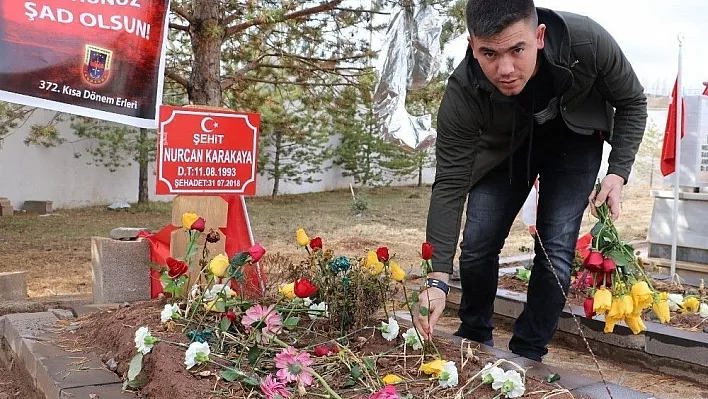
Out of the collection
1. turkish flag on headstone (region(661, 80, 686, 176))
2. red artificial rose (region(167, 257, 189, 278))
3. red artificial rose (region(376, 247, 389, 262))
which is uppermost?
turkish flag on headstone (region(661, 80, 686, 176))

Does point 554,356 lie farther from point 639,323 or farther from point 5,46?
point 5,46

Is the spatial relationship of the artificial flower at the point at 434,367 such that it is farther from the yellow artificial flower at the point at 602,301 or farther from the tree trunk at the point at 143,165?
the tree trunk at the point at 143,165

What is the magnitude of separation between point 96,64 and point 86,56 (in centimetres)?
6

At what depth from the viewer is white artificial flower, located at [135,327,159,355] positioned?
201 centimetres

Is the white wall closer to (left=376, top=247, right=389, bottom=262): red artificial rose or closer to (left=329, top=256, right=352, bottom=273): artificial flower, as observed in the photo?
(left=329, top=256, right=352, bottom=273): artificial flower

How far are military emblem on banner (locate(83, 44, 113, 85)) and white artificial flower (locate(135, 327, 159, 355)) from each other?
65.7 inches

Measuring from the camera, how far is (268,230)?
908 cm

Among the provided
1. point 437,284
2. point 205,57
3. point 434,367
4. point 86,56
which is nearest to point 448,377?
point 434,367

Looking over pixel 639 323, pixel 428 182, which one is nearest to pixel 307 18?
pixel 639 323

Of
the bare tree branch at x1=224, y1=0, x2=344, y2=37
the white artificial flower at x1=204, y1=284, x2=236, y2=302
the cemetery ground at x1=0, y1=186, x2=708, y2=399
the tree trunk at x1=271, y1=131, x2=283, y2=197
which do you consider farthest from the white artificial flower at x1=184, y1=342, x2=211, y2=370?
the tree trunk at x1=271, y1=131, x2=283, y2=197

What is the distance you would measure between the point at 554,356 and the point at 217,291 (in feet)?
5.80

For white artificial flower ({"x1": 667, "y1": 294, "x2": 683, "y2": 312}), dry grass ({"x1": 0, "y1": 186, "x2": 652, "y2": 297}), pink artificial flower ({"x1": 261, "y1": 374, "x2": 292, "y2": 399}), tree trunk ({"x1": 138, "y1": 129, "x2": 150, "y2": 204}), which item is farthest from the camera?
tree trunk ({"x1": 138, "y1": 129, "x2": 150, "y2": 204})

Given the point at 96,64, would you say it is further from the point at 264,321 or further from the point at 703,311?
the point at 703,311

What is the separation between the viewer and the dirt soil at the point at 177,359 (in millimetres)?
1803
